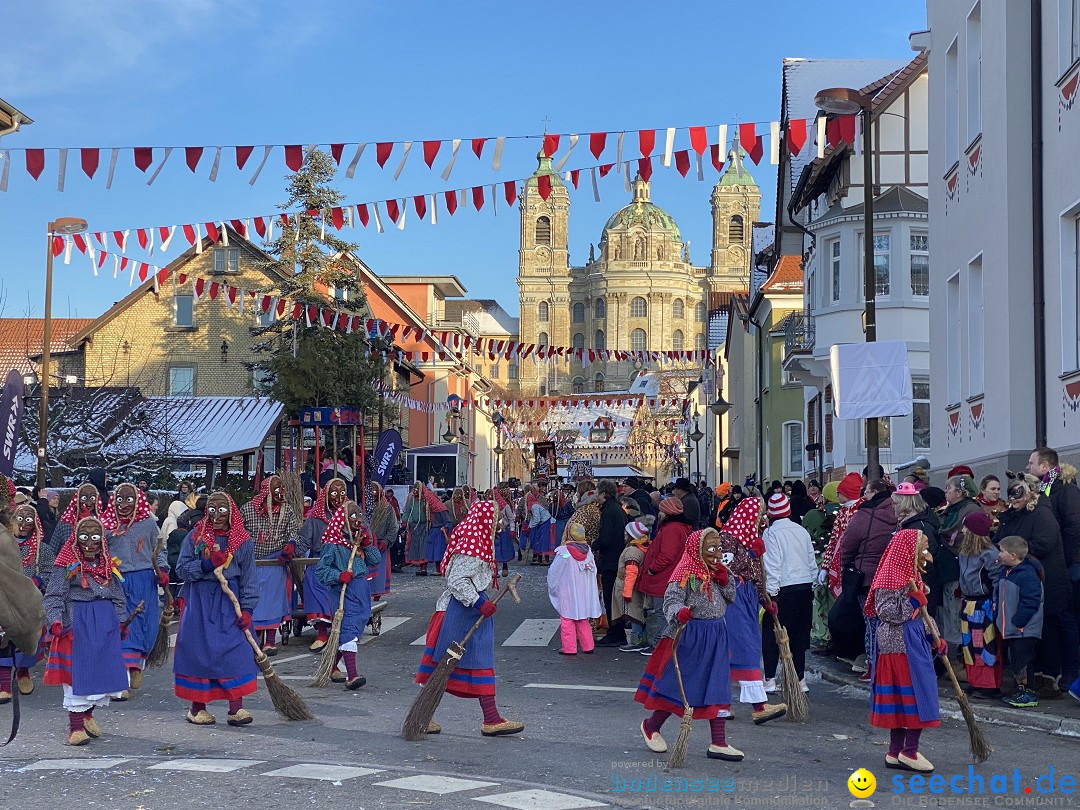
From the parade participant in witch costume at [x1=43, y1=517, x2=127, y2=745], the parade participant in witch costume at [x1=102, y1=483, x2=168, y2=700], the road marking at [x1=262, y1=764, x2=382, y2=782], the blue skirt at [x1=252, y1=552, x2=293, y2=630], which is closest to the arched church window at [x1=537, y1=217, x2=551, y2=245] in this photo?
the blue skirt at [x1=252, y1=552, x2=293, y2=630]

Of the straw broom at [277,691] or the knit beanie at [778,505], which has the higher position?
the knit beanie at [778,505]

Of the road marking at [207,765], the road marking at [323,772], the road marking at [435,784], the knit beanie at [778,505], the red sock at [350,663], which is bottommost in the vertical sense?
the road marking at [207,765]

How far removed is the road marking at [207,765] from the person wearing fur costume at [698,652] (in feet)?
7.97

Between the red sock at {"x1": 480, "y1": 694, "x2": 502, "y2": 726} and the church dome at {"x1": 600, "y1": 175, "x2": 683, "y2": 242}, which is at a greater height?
the church dome at {"x1": 600, "y1": 175, "x2": 683, "y2": 242}

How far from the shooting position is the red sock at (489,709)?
8922mm

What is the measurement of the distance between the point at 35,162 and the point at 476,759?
9760 millimetres

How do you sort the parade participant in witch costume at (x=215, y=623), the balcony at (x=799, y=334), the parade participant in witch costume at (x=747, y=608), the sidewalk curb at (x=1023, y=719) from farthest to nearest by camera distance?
the balcony at (x=799, y=334), the parade participant in witch costume at (x=215, y=623), the sidewalk curb at (x=1023, y=719), the parade participant in witch costume at (x=747, y=608)

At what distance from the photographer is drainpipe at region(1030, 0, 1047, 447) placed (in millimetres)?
13898

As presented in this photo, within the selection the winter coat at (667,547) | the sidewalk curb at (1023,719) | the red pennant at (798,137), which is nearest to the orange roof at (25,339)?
the red pennant at (798,137)

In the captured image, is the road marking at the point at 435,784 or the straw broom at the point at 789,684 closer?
the road marking at the point at 435,784

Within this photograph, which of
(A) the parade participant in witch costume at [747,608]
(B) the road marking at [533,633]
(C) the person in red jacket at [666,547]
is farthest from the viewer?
(B) the road marking at [533,633]

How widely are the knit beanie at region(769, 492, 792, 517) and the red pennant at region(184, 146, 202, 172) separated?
324 inches

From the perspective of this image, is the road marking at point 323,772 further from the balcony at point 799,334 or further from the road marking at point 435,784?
the balcony at point 799,334

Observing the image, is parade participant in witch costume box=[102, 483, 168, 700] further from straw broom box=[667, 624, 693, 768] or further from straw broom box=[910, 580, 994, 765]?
straw broom box=[910, 580, 994, 765]
